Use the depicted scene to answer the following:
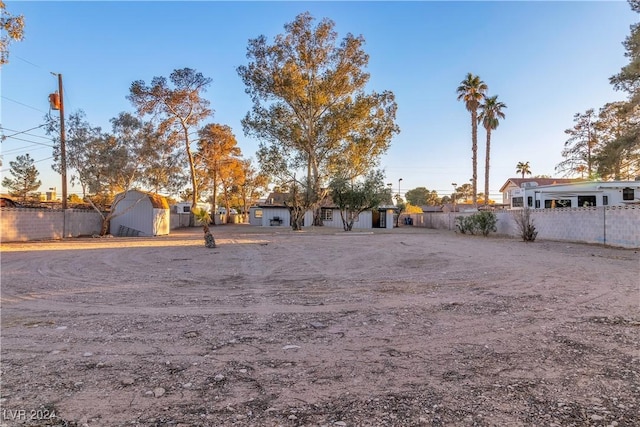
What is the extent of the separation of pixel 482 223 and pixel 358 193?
909cm

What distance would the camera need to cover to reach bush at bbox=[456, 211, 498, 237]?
79.9 feet

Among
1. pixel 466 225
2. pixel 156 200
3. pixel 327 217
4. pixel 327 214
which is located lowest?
pixel 466 225

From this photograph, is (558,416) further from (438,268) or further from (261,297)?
(438,268)

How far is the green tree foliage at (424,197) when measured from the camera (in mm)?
87938

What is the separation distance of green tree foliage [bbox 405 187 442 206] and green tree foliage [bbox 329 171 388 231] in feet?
198

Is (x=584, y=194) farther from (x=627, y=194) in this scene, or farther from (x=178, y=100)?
(x=178, y=100)

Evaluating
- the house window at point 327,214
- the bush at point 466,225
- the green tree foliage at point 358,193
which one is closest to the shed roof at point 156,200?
the green tree foliage at point 358,193

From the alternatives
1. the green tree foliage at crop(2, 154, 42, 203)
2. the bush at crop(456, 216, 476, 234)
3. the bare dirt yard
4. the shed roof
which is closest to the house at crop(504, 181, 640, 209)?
the bush at crop(456, 216, 476, 234)

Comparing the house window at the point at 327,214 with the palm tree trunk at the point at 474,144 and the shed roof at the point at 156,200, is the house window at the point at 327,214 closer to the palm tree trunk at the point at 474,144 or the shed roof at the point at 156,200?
the palm tree trunk at the point at 474,144

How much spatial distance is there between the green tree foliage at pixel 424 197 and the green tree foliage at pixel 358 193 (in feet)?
198

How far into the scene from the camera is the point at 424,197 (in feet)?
290

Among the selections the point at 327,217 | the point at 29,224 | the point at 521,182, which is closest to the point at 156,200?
the point at 29,224

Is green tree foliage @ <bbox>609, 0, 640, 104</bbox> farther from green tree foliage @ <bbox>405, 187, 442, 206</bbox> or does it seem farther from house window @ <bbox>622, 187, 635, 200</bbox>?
green tree foliage @ <bbox>405, 187, 442, 206</bbox>

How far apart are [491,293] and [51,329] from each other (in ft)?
21.5
